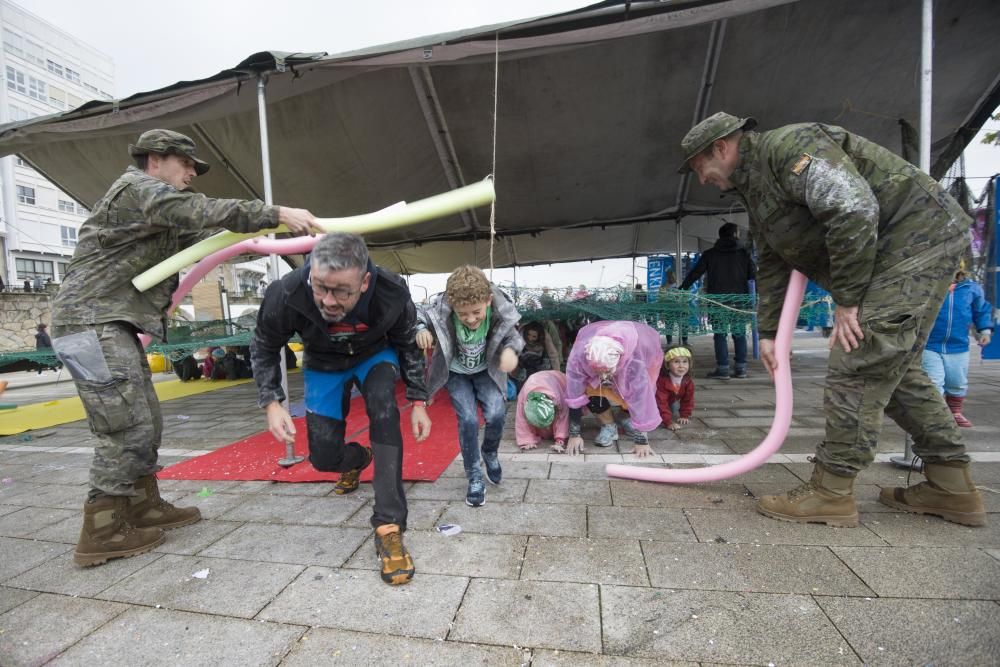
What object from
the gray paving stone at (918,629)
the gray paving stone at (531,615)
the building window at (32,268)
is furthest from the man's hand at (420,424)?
the building window at (32,268)

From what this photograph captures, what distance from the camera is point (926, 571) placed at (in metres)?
1.82

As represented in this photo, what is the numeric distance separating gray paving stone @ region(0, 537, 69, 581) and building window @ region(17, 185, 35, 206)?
40.8 metres

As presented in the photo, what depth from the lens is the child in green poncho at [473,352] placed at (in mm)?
2633

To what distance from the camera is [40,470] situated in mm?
3961

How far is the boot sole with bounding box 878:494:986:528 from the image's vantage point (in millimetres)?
2182

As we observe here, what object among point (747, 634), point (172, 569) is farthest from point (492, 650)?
point (172, 569)

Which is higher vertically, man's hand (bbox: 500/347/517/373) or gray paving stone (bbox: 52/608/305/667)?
man's hand (bbox: 500/347/517/373)

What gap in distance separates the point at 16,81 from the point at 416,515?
4846 cm

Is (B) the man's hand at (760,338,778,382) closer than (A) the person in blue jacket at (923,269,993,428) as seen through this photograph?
Yes

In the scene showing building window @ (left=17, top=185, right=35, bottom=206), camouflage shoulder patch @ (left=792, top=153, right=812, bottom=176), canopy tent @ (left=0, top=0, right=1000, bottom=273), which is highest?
building window @ (left=17, top=185, right=35, bottom=206)

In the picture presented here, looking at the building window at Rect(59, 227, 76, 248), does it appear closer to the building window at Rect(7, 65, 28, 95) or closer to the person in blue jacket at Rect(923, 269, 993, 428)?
the building window at Rect(7, 65, 28, 95)

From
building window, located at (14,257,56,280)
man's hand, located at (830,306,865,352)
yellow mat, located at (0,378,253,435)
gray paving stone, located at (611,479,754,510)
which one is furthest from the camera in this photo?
building window, located at (14,257,56,280)

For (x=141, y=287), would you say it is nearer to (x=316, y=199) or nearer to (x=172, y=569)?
(x=172, y=569)

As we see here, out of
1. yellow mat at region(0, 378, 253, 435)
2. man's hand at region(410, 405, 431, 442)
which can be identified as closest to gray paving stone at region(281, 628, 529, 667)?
man's hand at region(410, 405, 431, 442)
